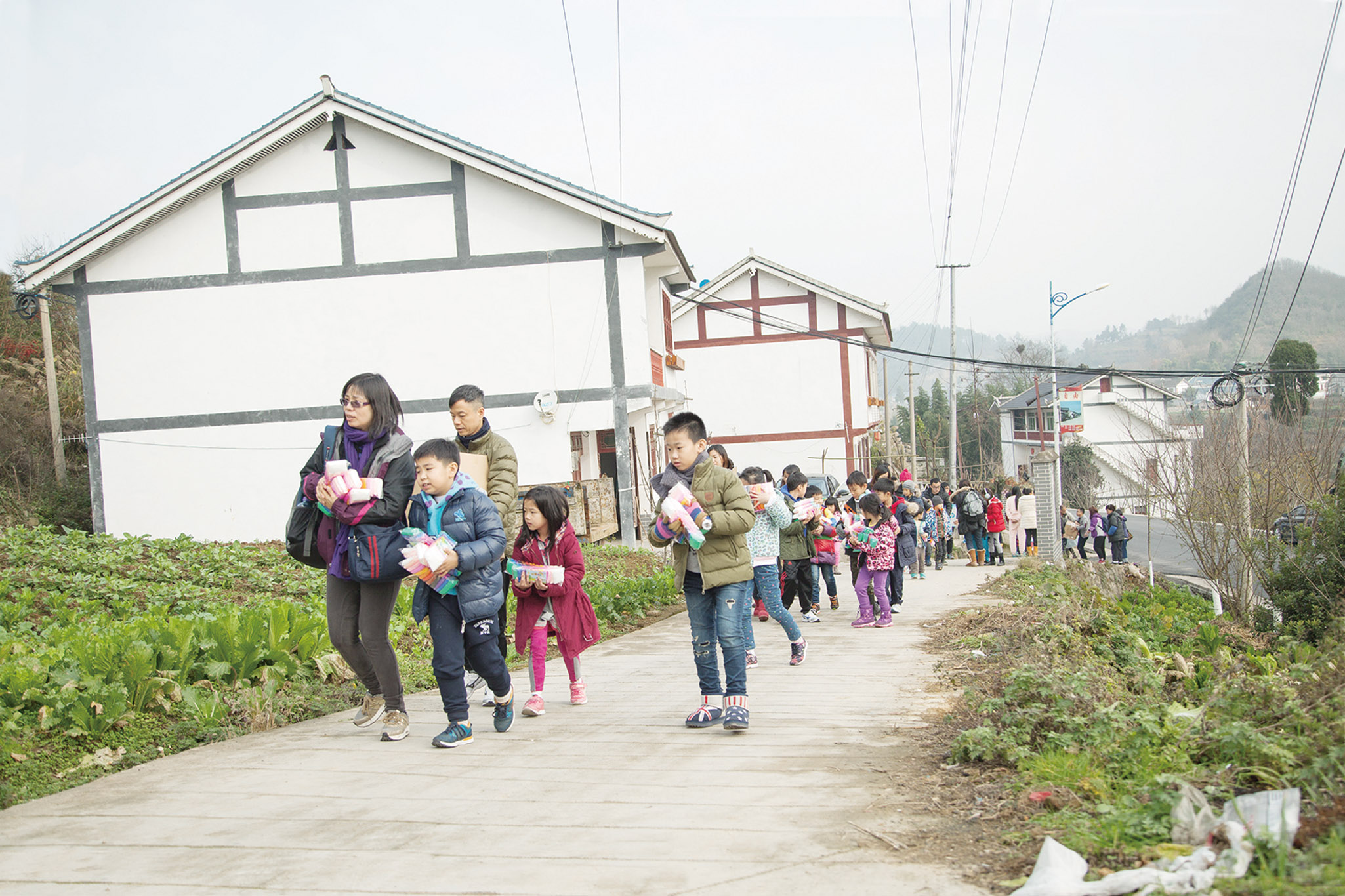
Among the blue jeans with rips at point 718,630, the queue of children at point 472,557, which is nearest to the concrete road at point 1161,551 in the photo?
the blue jeans with rips at point 718,630

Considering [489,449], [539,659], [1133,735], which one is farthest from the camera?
[539,659]

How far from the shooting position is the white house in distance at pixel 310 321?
67.6 feet

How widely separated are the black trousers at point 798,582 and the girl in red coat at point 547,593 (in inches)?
166

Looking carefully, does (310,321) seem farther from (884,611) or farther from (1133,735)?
(1133,735)

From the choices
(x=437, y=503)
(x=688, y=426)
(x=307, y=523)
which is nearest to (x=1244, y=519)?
(x=688, y=426)

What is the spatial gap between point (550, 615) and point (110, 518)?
59.2 feet

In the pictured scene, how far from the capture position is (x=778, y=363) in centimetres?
3691

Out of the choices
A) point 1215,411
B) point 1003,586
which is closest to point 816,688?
point 1003,586

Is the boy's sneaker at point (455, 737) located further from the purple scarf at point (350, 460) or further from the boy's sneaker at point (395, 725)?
the purple scarf at point (350, 460)

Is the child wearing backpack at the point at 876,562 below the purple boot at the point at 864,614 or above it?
above

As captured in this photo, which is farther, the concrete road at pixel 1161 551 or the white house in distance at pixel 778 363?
the white house in distance at pixel 778 363

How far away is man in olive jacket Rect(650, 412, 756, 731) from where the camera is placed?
5715mm

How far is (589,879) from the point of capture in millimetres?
3451

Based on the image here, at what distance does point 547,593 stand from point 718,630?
4.16 feet
